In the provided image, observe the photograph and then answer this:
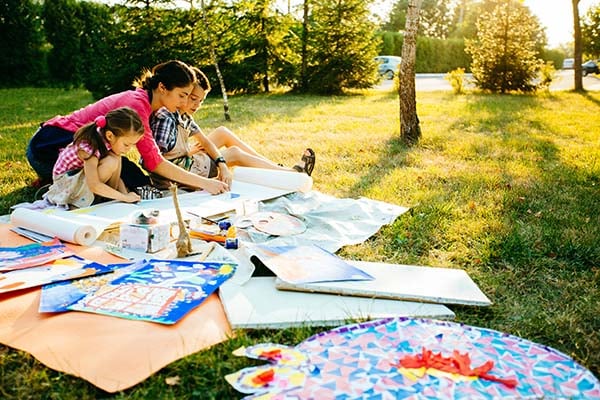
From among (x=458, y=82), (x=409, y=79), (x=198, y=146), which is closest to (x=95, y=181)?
(x=198, y=146)

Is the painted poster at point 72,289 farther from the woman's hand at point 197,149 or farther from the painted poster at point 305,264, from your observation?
the woman's hand at point 197,149

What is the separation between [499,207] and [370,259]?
1.31 metres

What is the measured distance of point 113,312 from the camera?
6.82 ft

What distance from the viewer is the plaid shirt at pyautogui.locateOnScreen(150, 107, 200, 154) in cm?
386

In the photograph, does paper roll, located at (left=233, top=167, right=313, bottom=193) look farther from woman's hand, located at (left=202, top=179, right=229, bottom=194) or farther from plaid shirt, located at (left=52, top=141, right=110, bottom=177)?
plaid shirt, located at (left=52, top=141, right=110, bottom=177)

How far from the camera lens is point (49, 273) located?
7.95 ft

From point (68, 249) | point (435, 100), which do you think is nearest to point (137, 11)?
point (435, 100)

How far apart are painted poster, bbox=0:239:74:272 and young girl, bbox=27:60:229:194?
0.99m

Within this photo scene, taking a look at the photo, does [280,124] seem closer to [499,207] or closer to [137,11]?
[499,207]

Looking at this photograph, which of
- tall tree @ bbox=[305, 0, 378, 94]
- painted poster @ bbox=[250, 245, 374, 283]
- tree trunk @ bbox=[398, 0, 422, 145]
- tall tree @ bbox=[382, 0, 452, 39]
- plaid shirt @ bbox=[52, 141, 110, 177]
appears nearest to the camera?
painted poster @ bbox=[250, 245, 374, 283]

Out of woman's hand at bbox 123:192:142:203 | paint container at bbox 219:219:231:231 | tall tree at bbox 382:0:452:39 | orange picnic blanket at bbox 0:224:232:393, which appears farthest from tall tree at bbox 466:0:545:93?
tall tree at bbox 382:0:452:39

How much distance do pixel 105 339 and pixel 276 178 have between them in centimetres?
230

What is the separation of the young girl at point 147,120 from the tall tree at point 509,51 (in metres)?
11.1

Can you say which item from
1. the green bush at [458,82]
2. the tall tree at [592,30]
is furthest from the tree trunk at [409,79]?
the tall tree at [592,30]
